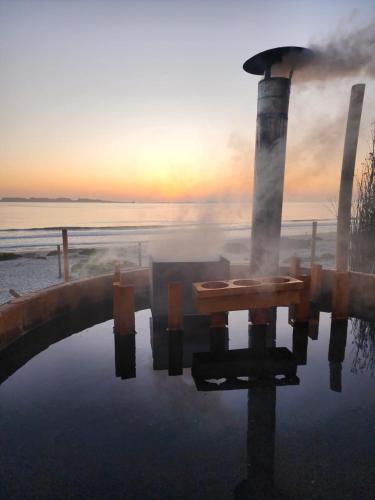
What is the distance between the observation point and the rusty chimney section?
18.2 feet

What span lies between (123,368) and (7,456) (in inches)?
69.3

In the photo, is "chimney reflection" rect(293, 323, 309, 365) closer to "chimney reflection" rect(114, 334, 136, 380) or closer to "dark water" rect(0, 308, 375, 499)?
"dark water" rect(0, 308, 375, 499)

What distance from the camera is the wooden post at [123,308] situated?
15.6ft

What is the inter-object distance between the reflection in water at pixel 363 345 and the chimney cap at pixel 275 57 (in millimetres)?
4882

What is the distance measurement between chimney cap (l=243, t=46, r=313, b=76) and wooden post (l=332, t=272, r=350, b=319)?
3872 mm

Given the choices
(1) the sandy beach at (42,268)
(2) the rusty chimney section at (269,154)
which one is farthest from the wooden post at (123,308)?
(1) the sandy beach at (42,268)

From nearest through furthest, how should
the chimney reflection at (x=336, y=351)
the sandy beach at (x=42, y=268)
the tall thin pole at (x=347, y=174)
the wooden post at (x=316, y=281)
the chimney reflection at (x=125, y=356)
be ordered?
1. the chimney reflection at (x=336, y=351)
2. the chimney reflection at (x=125, y=356)
3. the tall thin pole at (x=347, y=174)
4. the wooden post at (x=316, y=281)
5. the sandy beach at (x=42, y=268)

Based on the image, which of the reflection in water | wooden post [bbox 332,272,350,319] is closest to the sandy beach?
wooden post [bbox 332,272,350,319]

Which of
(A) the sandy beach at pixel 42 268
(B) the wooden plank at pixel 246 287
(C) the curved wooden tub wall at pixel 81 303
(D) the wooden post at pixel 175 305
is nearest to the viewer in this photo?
(B) the wooden plank at pixel 246 287

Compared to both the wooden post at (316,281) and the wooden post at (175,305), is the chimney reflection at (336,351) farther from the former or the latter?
the wooden post at (175,305)

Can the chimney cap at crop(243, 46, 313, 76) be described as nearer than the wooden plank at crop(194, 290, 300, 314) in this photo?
No

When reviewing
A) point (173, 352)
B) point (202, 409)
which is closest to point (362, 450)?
point (202, 409)

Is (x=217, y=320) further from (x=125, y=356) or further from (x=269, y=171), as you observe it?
(x=269, y=171)

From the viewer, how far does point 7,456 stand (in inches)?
113
